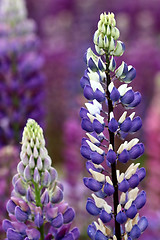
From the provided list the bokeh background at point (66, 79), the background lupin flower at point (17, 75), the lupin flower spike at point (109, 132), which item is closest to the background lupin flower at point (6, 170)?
the bokeh background at point (66, 79)

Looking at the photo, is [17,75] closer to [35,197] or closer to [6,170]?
[6,170]

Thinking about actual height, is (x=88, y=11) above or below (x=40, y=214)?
above

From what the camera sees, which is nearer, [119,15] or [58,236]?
[58,236]

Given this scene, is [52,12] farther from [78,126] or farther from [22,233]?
[22,233]

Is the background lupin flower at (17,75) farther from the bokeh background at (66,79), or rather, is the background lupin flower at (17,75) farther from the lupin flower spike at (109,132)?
the lupin flower spike at (109,132)

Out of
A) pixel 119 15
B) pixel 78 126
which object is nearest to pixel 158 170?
pixel 78 126

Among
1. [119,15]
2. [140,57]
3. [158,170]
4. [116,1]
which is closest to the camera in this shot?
[158,170]
